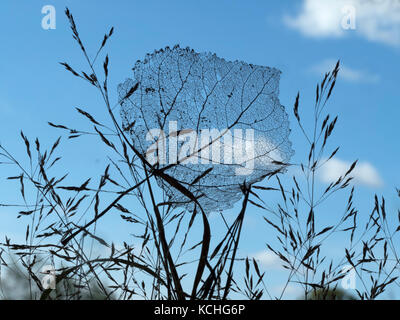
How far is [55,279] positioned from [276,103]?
0.92 meters
